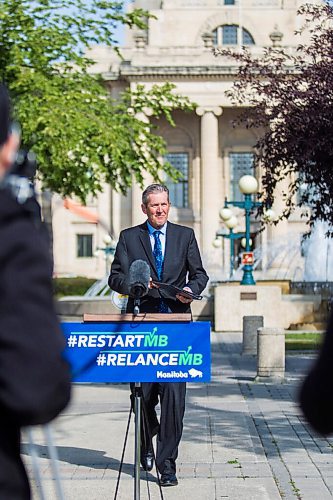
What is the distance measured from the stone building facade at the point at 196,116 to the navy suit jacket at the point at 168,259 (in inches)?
2836

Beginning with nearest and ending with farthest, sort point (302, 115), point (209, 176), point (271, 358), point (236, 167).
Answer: point (271, 358)
point (302, 115)
point (209, 176)
point (236, 167)

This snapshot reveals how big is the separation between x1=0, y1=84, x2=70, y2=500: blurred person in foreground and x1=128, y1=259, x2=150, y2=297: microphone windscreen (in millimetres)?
3853

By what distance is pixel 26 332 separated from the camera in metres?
2.87

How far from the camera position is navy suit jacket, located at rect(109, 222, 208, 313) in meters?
8.38

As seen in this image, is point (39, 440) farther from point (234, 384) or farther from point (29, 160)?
point (29, 160)

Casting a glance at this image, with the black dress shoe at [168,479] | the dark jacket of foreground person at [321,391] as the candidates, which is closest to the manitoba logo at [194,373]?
the black dress shoe at [168,479]

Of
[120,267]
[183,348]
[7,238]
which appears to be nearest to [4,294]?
[7,238]

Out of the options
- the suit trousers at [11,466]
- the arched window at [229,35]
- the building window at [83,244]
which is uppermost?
the arched window at [229,35]

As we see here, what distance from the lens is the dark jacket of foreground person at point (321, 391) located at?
306 cm

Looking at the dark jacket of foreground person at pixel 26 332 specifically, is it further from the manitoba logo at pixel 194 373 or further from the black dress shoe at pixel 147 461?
the black dress shoe at pixel 147 461

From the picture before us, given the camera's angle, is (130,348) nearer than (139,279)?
No

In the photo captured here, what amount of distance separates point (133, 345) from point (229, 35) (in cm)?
8593

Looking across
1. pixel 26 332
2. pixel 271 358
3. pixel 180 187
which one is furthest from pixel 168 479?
pixel 180 187

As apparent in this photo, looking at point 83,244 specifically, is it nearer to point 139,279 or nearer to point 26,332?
point 139,279
